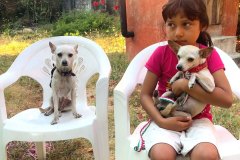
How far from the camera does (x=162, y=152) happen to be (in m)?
1.90

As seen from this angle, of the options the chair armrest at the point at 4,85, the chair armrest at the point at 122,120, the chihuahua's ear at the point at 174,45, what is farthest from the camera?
the chair armrest at the point at 4,85

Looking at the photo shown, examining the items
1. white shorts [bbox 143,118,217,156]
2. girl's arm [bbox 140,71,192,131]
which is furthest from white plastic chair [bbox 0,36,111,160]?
white shorts [bbox 143,118,217,156]

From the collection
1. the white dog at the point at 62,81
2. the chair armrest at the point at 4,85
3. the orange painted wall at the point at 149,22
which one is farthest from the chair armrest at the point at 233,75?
the orange painted wall at the point at 149,22

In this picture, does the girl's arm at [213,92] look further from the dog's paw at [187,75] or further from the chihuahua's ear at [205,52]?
the chihuahua's ear at [205,52]

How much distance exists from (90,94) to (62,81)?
7.13 feet

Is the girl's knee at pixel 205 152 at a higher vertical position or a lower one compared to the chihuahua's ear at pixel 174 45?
lower

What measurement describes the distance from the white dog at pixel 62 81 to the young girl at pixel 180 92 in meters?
0.65

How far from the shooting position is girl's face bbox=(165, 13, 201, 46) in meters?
2.14

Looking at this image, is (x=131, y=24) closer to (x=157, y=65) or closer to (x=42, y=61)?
(x=42, y=61)

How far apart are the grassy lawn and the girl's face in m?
1.46

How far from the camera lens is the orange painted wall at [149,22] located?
5145mm

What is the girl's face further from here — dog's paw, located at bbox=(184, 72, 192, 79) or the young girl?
dog's paw, located at bbox=(184, 72, 192, 79)

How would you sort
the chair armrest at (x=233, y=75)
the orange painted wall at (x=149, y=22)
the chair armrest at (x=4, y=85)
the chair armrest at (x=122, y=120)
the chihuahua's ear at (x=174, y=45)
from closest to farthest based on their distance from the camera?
the chihuahua's ear at (x=174, y=45) < the chair armrest at (x=122, y=120) < the chair armrest at (x=233, y=75) < the chair armrest at (x=4, y=85) < the orange painted wall at (x=149, y=22)

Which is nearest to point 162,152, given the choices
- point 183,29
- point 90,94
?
point 183,29
